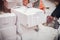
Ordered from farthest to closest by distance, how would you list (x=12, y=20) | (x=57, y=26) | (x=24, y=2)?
(x=57, y=26) < (x=24, y=2) < (x=12, y=20)

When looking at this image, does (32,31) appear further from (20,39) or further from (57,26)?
(57,26)

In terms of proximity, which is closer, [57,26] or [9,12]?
[9,12]

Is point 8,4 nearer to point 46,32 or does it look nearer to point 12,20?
point 12,20

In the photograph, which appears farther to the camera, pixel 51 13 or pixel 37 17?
pixel 51 13

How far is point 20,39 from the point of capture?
80 centimetres

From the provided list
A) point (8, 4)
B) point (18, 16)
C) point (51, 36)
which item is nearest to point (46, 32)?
point (51, 36)

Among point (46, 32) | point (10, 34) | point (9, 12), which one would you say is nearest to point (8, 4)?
point (9, 12)

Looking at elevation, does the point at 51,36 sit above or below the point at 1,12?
below

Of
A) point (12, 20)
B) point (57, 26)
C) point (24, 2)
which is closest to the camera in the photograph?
point (12, 20)

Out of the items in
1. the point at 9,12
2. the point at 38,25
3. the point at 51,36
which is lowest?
the point at 51,36

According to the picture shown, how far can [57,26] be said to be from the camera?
0.98m

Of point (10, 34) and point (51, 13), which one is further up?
point (51, 13)

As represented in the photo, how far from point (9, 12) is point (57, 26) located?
0.48 m

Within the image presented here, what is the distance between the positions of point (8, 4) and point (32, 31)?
29 centimetres
